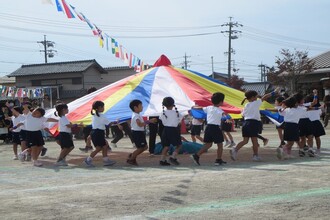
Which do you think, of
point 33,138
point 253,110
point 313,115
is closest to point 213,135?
point 253,110

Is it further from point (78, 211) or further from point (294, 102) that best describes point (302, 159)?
point (78, 211)

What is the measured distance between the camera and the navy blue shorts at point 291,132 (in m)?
8.41

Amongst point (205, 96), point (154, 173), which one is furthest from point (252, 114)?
point (154, 173)

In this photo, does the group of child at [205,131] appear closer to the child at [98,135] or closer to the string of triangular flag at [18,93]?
the child at [98,135]

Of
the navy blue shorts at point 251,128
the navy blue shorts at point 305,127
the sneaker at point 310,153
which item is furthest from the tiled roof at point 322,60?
the navy blue shorts at point 251,128

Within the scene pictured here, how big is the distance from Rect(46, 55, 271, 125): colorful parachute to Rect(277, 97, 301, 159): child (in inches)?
43.6

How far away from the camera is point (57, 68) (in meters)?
Result: 36.6

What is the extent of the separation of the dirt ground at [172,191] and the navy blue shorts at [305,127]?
675 mm

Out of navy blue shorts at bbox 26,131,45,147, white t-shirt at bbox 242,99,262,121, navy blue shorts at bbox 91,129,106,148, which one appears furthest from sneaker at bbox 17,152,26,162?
white t-shirt at bbox 242,99,262,121

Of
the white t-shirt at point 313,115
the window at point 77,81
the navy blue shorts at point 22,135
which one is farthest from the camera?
the window at point 77,81

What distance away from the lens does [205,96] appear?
9758 millimetres

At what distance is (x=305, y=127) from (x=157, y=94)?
3290 millimetres

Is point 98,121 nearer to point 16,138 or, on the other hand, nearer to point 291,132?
point 16,138

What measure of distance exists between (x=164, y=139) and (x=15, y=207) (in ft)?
12.3
